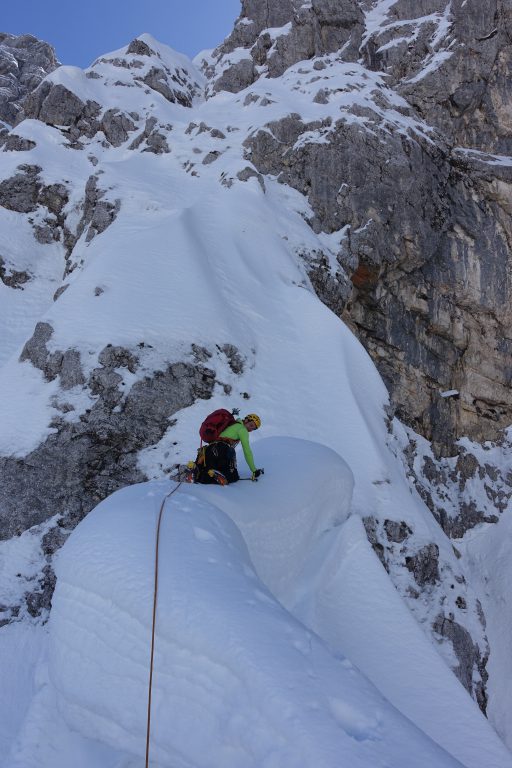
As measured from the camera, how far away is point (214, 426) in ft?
23.6

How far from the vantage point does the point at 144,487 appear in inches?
238

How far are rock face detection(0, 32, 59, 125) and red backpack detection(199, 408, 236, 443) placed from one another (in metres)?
47.5

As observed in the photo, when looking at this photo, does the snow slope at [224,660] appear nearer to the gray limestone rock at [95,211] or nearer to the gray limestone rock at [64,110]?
the gray limestone rock at [95,211]

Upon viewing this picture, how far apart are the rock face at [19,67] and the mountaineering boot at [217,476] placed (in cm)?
4809

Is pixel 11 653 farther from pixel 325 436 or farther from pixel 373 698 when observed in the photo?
pixel 325 436

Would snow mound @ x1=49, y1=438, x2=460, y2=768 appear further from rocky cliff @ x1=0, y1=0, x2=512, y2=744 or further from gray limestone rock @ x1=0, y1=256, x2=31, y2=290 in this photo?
gray limestone rock @ x1=0, y1=256, x2=31, y2=290

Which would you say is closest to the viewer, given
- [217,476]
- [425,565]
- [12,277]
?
[217,476]

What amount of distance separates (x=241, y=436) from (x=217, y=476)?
2.23ft

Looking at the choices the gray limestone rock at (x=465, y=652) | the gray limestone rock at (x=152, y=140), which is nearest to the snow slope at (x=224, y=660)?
the gray limestone rock at (x=465, y=652)

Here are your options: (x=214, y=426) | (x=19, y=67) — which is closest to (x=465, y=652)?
(x=214, y=426)

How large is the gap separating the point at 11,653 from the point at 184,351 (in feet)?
23.7

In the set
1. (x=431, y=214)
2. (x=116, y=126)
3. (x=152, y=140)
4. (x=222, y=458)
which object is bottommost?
(x=222, y=458)

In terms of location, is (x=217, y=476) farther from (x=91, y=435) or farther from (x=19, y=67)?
(x=19, y=67)

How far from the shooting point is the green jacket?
7.20 m
